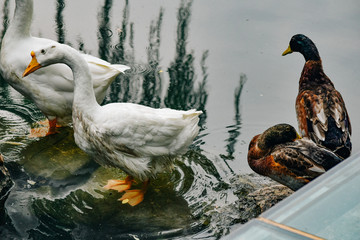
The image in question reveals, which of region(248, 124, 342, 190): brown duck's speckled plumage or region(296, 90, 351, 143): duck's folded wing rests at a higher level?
region(296, 90, 351, 143): duck's folded wing

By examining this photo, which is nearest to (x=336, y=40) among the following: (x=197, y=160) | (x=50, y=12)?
(x=197, y=160)

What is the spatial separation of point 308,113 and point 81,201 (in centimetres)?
200

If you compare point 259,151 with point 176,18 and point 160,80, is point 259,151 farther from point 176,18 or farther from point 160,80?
point 176,18

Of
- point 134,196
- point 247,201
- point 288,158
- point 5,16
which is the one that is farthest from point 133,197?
point 5,16

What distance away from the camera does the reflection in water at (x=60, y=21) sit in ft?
22.2

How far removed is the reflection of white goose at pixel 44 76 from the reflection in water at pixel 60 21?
5.61 feet

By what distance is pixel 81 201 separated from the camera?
13.6 feet

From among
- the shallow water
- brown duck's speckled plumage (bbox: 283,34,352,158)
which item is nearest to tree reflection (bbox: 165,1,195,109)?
the shallow water

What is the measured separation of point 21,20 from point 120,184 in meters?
1.89

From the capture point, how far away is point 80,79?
425 centimetres

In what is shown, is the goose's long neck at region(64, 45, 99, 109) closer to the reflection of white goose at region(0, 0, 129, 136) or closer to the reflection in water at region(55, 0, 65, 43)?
the reflection of white goose at region(0, 0, 129, 136)

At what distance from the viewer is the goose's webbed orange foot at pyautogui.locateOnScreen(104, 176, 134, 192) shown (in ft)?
14.3

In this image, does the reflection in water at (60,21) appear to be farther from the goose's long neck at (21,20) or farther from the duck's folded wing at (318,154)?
the duck's folded wing at (318,154)

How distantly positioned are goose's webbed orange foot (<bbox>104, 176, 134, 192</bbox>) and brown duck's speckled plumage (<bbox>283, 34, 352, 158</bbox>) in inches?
59.9
